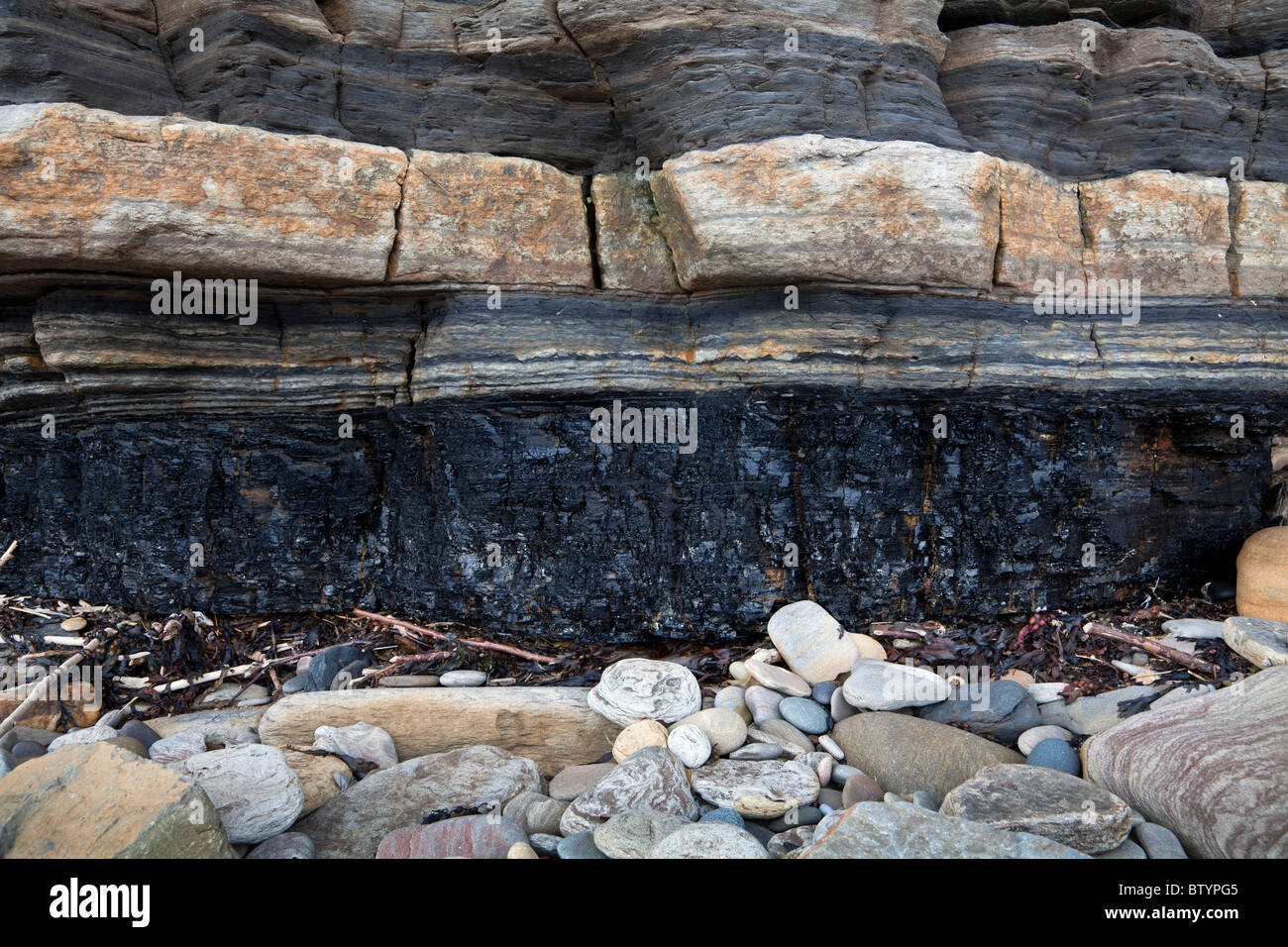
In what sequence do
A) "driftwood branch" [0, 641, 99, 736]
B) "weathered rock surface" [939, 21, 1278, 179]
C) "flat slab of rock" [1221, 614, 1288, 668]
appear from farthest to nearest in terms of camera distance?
"weathered rock surface" [939, 21, 1278, 179] → "driftwood branch" [0, 641, 99, 736] → "flat slab of rock" [1221, 614, 1288, 668]

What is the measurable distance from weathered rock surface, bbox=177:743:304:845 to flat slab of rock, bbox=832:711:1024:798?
229 cm

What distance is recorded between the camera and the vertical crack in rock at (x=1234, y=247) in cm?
445

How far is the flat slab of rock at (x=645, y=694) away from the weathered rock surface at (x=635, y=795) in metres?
0.49

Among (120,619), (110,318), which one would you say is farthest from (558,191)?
(120,619)

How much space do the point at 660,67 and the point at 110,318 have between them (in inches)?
131

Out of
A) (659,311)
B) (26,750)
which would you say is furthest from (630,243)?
(26,750)

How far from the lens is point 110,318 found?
13.8 feet

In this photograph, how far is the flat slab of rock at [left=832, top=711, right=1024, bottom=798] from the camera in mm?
3184

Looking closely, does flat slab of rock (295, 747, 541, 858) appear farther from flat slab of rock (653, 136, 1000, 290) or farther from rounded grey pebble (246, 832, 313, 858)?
flat slab of rock (653, 136, 1000, 290)

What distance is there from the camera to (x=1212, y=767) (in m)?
2.71

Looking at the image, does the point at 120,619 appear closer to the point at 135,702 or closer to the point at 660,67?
the point at 135,702

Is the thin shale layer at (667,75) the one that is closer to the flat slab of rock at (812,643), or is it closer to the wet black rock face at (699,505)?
the wet black rock face at (699,505)

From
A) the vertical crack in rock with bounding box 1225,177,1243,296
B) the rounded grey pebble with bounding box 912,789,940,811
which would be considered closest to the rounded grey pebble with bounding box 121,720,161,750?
the rounded grey pebble with bounding box 912,789,940,811

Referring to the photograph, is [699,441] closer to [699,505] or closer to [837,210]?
[699,505]
